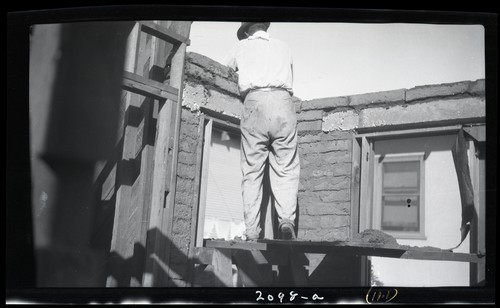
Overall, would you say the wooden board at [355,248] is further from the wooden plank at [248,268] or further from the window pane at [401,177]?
the window pane at [401,177]

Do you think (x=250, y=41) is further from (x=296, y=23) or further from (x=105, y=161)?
(x=105, y=161)

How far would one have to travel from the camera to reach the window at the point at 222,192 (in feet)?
8.45

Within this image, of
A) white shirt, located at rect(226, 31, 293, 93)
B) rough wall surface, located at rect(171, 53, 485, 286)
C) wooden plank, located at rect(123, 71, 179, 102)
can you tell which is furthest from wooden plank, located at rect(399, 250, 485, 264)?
wooden plank, located at rect(123, 71, 179, 102)

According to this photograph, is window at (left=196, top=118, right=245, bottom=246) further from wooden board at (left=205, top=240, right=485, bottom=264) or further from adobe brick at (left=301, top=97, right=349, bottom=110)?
adobe brick at (left=301, top=97, right=349, bottom=110)

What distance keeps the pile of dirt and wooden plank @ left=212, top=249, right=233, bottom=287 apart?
63cm

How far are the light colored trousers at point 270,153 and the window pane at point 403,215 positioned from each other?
496mm

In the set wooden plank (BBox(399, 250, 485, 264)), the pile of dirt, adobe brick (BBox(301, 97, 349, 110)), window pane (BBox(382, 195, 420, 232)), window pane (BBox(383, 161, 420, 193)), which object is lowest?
wooden plank (BBox(399, 250, 485, 264))

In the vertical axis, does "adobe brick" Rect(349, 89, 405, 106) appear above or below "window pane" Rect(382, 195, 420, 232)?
above

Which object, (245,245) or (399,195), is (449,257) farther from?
(245,245)

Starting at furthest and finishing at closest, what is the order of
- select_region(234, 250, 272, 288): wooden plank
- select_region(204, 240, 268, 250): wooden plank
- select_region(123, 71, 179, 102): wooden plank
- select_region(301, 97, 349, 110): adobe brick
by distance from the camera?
select_region(301, 97, 349, 110): adobe brick, select_region(234, 250, 272, 288): wooden plank, select_region(204, 240, 268, 250): wooden plank, select_region(123, 71, 179, 102): wooden plank

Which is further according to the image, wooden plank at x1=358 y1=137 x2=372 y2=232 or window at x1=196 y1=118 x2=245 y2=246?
wooden plank at x1=358 y1=137 x2=372 y2=232

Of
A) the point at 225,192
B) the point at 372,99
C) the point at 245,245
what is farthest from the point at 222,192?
the point at 372,99

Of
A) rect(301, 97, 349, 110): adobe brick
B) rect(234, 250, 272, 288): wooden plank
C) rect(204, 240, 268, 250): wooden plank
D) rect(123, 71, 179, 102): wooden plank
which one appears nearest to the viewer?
rect(123, 71, 179, 102): wooden plank

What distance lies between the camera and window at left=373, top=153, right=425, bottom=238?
2.59m
